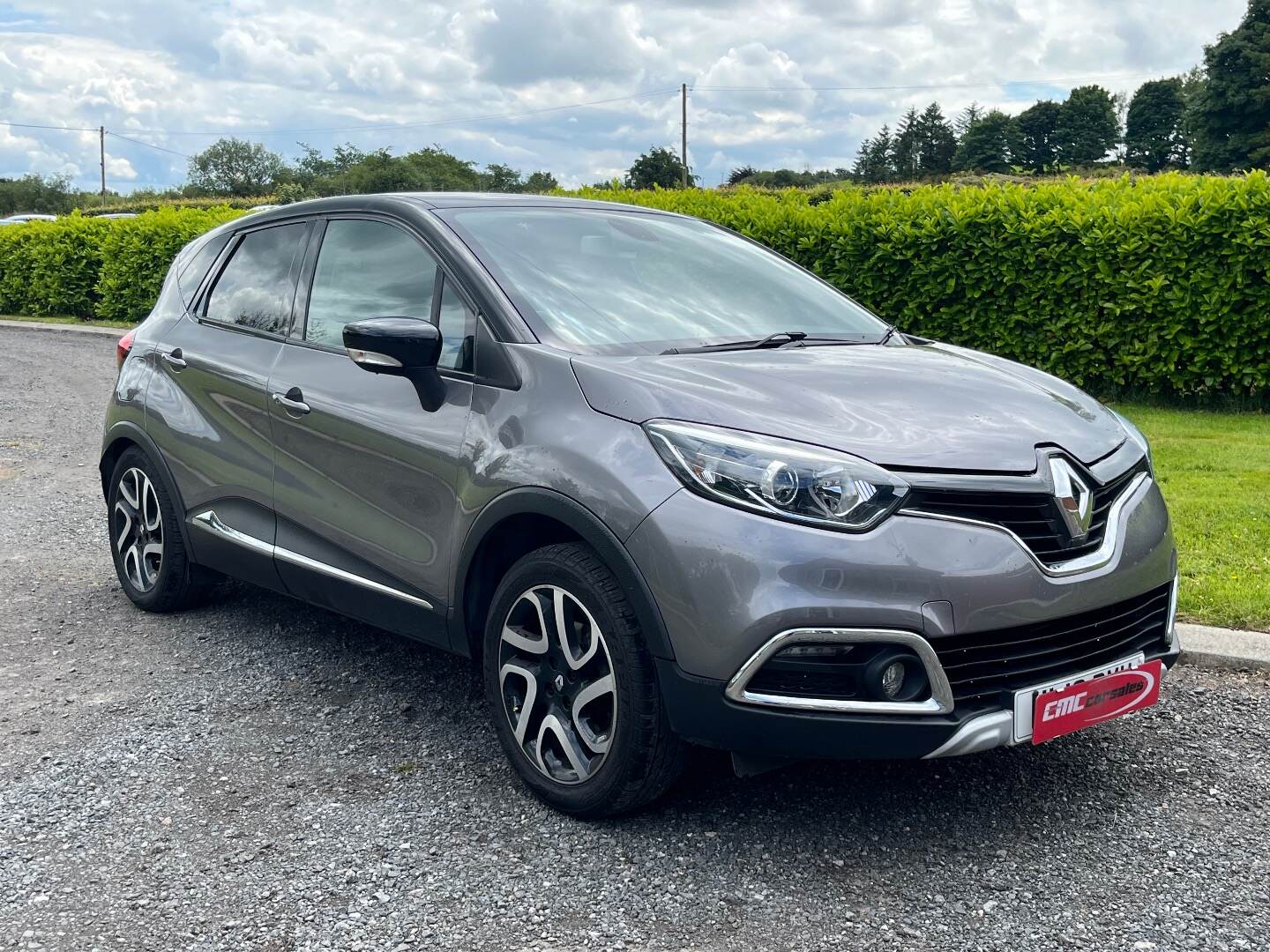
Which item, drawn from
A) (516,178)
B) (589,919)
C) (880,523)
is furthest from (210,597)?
(516,178)

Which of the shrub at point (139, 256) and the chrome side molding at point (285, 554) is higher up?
the shrub at point (139, 256)

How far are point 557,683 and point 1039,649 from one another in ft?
4.14

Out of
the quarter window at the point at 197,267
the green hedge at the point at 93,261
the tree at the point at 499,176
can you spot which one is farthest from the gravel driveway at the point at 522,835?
the tree at the point at 499,176

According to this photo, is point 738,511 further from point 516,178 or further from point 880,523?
point 516,178

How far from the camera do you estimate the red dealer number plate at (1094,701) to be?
3.00 meters

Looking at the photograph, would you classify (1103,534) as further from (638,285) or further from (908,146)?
(908,146)

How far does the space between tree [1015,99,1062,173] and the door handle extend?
120 meters

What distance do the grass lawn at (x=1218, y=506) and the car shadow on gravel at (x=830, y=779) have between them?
113cm

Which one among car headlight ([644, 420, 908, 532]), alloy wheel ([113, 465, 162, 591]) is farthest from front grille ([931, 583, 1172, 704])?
alloy wheel ([113, 465, 162, 591])

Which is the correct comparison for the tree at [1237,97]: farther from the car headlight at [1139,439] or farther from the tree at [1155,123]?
the car headlight at [1139,439]

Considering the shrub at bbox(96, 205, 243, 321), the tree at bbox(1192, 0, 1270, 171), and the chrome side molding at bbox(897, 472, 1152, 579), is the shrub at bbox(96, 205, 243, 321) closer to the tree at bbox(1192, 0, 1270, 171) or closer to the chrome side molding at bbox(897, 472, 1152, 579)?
the chrome side molding at bbox(897, 472, 1152, 579)

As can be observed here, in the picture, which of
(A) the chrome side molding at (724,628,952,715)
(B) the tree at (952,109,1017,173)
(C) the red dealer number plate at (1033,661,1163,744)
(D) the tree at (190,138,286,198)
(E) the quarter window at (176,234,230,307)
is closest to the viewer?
(A) the chrome side molding at (724,628,952,715)

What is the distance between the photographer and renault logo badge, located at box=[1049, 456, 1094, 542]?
10.1 ft

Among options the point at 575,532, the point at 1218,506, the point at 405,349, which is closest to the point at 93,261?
the point at 1218,506
